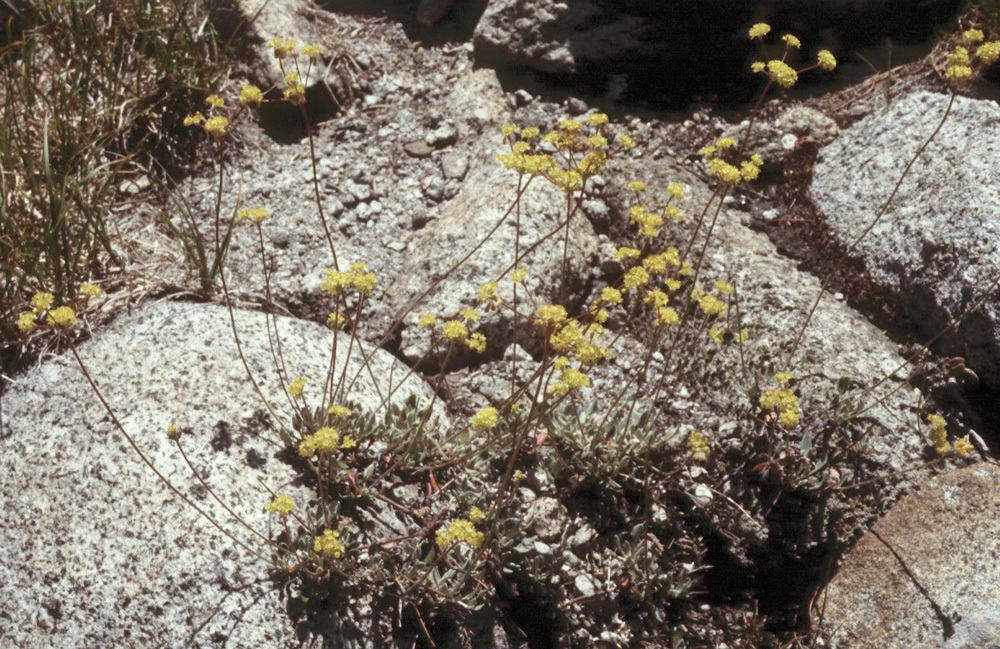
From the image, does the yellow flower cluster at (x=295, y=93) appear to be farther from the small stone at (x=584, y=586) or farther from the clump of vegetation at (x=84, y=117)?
the small stone at (x=584, y=586)

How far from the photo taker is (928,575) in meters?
2.96

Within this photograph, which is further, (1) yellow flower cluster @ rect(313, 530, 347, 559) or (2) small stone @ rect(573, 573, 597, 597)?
(2) small stone @ rect(573, 573, 597, 597)

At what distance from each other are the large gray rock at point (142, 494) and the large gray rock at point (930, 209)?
8.97ft

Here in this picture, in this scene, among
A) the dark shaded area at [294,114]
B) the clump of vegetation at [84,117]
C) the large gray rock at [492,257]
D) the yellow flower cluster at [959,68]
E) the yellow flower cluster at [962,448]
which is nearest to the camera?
the yellow flower cluster at [959,68]

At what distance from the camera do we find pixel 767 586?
3.21 metres

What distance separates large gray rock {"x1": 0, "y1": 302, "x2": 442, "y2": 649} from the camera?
2562mm

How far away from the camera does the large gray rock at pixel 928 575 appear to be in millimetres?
2830

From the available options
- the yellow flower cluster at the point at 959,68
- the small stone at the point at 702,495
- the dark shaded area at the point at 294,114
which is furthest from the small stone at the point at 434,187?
the yellow flower cluster at the point at 959,68

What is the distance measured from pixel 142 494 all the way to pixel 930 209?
382 centimetres

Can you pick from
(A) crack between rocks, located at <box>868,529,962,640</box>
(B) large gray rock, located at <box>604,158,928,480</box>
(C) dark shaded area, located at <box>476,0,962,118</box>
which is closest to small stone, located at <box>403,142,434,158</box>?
(C) dark shaded area, located at <box>476,0,962,118</box>

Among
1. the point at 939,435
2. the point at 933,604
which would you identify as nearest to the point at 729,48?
the point at 939,435

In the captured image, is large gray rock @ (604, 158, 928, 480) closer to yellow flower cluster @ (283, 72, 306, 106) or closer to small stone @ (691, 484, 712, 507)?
small stone @ (691, 484, 712, 507)

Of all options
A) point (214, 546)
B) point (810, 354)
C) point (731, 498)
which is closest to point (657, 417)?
point (731, 498)

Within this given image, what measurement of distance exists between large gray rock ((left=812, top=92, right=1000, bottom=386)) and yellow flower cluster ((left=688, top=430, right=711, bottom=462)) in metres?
1.35
